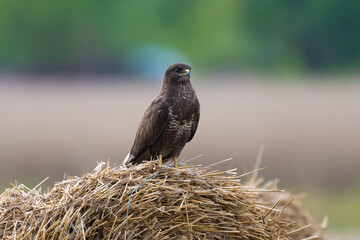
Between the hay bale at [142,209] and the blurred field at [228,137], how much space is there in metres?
5.68

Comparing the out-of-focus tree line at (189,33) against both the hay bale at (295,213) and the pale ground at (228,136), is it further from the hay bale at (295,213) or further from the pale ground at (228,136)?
the hay bale at (295,213)

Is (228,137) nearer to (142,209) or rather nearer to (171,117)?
(171,117)

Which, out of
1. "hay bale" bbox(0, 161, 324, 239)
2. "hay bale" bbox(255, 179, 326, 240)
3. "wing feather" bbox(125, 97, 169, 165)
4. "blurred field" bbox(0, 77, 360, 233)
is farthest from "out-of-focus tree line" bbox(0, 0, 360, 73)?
"hay bale" bbox(0, 161, 324, 239)

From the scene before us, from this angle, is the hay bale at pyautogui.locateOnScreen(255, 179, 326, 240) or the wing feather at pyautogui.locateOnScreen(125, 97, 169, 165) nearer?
the wing feather at pyautogui.locateOnScreen(125, 97, 169, 165)

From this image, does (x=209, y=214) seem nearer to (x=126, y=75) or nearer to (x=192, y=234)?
(x=192, y=234)

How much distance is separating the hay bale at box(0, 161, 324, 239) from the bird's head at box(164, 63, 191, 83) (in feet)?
3.33

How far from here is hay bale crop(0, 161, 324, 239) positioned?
4.43m

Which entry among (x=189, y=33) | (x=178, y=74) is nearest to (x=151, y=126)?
(x=178, y=74)

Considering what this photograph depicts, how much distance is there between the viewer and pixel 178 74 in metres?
5.78

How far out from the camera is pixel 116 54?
3600cm

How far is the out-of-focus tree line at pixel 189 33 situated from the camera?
1242 inches

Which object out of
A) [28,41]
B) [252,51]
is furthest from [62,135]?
[28,41]

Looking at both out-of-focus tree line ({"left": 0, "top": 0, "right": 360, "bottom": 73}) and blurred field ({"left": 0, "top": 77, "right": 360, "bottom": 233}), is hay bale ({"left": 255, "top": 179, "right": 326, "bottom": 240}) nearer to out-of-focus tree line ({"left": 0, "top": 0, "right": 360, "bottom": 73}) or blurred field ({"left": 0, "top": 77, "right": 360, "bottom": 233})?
blurred field ({"left": 0, "top": 77, "right": 360, "bottom": 233})

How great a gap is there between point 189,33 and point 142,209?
30.3 meters
